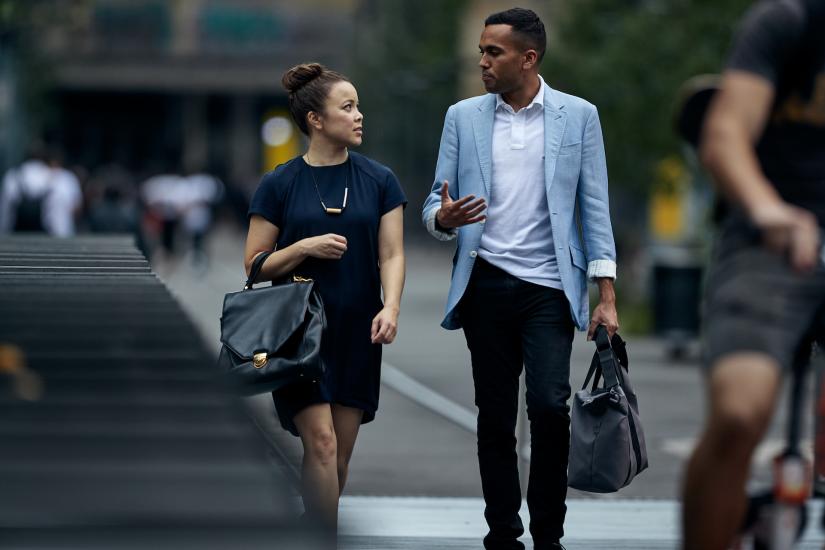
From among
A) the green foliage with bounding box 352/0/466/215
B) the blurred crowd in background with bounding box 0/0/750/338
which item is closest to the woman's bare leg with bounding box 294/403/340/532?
the blurred crowd in background with bounding box 0/0/750/338

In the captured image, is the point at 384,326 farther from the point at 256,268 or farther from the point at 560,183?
the point at 560,183

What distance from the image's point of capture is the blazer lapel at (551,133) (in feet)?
18.9

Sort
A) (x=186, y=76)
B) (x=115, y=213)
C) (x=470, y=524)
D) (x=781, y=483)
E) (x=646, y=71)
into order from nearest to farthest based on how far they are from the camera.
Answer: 1. (x=781, y=483)
2. (x=470, y=524)
3. (x=115, y=213)
4. (x=646, y=71)
5. (x=186, y=76)

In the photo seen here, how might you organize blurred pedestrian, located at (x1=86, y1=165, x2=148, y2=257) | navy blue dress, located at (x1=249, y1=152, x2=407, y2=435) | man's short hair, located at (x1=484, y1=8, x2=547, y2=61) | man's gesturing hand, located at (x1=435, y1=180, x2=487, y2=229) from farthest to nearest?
blurred pedestrian, located at (x1=86, y1=165, x2=148, y2=257) < man's short hair, located at (x1=484, y1=8, x2=547, y2=61) < navy blue dress, located at (x1=249, y1=152, x2=407, y2=435) < man's gesturing hand, located at (x1=435, y1=180, x2=487, y2=229)

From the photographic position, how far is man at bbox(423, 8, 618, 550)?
575 cm

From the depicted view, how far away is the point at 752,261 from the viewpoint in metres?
3.79

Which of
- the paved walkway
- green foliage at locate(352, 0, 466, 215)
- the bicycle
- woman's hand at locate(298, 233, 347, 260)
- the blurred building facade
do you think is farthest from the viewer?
the blurred building facade

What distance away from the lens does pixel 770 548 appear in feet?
12.8

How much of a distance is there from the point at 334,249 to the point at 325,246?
3cm

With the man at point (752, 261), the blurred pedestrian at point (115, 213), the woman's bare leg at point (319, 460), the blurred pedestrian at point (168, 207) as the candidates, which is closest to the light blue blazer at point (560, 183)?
the woman's bare leg at point (319, 460)

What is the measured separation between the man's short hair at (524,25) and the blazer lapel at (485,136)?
245mm

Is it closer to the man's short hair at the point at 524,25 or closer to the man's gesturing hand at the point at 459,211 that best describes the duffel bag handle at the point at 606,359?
the man's gesturing hand at the point at 459,211

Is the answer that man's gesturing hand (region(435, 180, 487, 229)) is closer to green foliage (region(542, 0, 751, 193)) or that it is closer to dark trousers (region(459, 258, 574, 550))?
dark trousers (region(459, 258, 574, 550))

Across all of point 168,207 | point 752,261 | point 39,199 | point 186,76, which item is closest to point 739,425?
point 752,261
